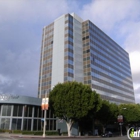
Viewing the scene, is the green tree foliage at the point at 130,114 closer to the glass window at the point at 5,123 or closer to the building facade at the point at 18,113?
the building facade at the point at 18,113

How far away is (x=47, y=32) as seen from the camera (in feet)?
348

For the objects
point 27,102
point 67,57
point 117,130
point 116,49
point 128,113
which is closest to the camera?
point 27,102

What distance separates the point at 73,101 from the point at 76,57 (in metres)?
49.8

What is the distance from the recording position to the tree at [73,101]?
45031mm

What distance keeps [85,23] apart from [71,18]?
9333mm

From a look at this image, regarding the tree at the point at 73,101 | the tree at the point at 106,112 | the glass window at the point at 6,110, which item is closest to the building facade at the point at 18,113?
the glass window at the point at 6,110

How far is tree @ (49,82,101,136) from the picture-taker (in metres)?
45.0

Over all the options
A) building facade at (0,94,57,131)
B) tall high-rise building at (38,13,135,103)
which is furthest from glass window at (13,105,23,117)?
tall high-rise building at (38,13,135,103)

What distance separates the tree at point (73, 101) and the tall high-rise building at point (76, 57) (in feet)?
121

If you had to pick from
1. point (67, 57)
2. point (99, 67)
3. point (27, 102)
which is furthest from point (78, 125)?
point (99, 67)

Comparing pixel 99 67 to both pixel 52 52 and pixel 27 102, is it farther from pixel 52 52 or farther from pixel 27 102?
pixel 27 102

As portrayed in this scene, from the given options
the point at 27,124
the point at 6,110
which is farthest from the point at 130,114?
the point at 6,110

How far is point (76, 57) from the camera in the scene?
93.1 metres

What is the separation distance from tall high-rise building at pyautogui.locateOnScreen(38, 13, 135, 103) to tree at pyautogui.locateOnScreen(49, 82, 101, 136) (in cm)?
3673
